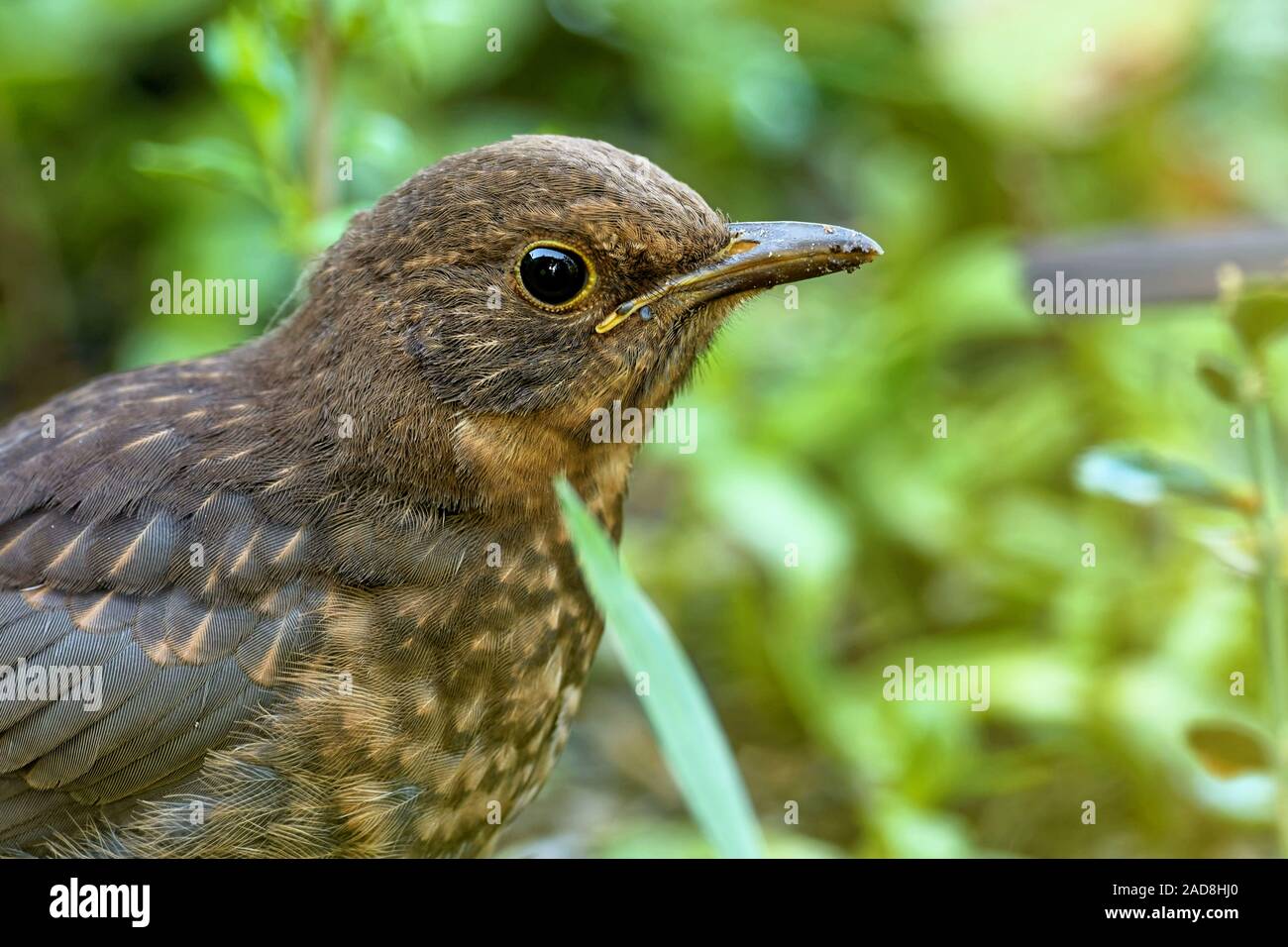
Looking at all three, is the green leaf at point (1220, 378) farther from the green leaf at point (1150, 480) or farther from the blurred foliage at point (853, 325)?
the green leaf at point (1150, 480)

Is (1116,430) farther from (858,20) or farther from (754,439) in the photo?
(858,20)

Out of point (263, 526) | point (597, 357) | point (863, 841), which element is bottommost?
point (863, 841)

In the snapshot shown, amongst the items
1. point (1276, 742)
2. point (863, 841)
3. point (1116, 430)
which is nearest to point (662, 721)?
point (1276, 742)

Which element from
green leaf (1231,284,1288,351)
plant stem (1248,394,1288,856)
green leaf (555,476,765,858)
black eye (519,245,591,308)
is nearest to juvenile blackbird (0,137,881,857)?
black eye (519,245,591,308)

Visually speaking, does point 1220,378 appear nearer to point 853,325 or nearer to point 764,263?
point 764,263

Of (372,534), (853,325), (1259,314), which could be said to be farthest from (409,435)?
(853,325)

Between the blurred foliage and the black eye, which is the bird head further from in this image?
the blurred foliage

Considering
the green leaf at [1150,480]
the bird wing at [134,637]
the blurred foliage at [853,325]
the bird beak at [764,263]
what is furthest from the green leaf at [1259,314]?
the bird wing at [134,637]
